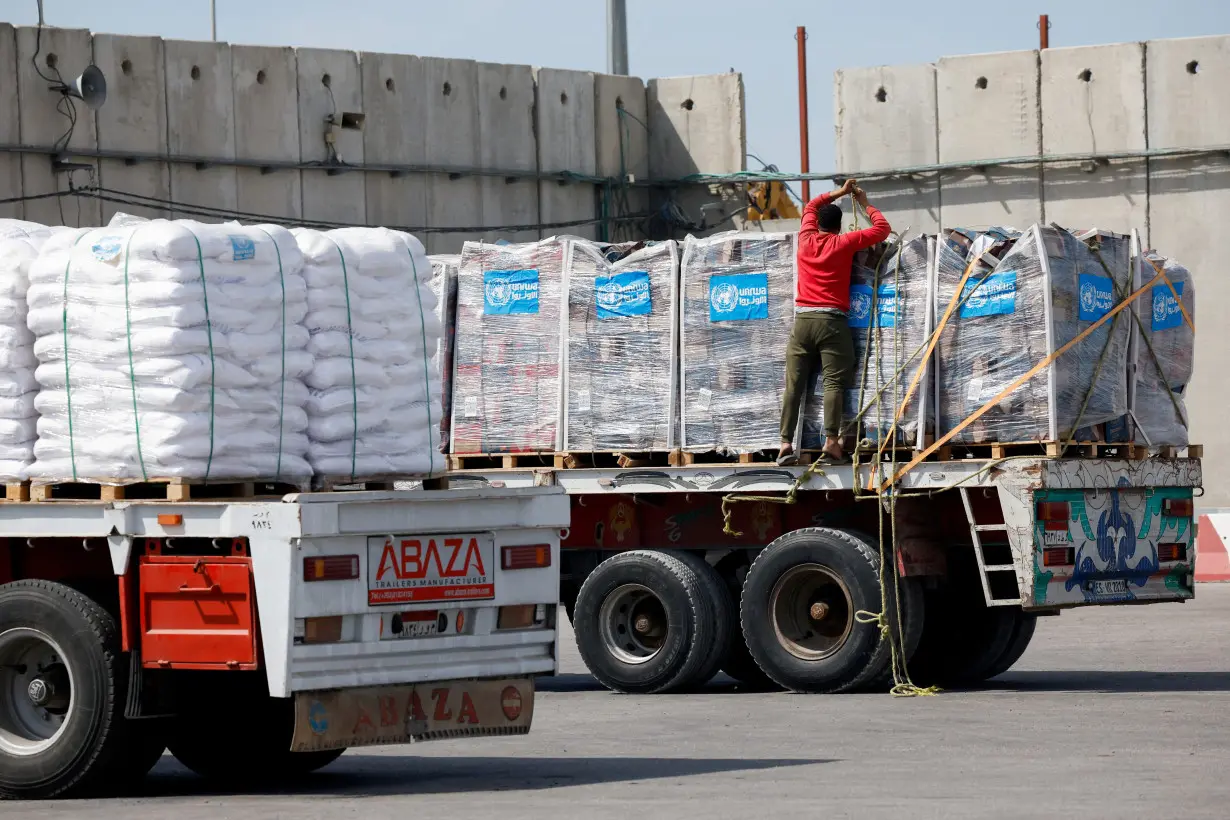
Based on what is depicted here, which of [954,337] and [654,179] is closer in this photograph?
[954,337]

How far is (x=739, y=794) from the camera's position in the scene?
30.2 ft

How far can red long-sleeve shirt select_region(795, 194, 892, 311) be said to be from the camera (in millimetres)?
13688

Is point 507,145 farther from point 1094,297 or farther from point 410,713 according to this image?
point 410,713

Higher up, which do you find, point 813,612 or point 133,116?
point 133,116

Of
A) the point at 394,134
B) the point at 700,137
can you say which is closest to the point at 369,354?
the point at 394,134

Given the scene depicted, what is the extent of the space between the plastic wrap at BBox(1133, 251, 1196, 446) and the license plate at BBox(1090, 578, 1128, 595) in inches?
38.2

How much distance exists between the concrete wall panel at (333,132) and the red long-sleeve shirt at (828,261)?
11.7 meters

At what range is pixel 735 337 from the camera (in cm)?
1420

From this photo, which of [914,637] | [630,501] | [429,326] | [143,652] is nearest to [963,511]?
[914,637]

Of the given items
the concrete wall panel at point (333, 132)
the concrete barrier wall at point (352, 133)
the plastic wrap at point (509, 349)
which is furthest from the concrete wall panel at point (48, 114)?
the plastic wrap at point (509, 349)

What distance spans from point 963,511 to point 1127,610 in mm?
8051

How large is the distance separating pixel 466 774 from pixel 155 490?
6.37ft

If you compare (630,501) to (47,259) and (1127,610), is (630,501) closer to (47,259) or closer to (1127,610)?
(47,259)

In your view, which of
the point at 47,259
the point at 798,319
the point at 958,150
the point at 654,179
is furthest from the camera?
the point at 654,179
